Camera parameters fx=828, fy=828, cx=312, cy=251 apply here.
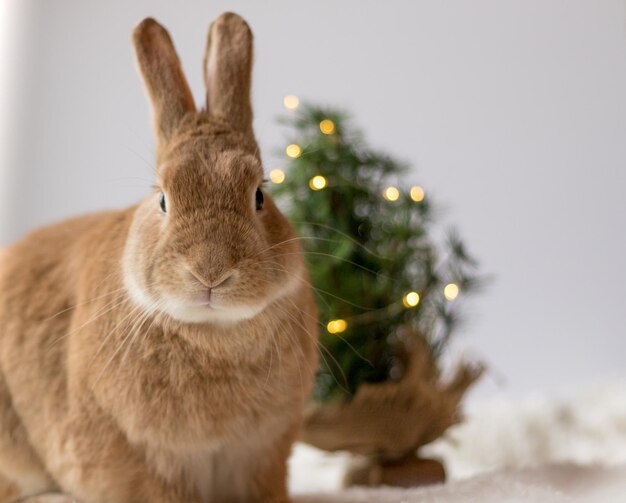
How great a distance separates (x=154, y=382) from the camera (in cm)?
124

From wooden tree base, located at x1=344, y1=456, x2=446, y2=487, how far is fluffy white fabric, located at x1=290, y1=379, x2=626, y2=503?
0.05 meters

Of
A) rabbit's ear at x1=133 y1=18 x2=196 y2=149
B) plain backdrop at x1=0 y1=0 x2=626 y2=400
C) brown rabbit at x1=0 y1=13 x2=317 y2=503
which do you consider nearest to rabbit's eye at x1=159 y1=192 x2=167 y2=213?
brown rabbit at x1=0 y1=13 x2=317 y2=503

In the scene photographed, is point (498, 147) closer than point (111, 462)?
No

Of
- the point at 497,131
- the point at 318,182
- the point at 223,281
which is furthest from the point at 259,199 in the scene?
the point at 497,131

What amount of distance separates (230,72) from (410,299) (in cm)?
63

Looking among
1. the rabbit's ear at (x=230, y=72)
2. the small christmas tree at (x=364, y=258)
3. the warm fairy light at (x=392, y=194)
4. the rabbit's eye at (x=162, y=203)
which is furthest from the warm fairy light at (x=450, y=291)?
the rabbit's eye at (x=162, y=203)

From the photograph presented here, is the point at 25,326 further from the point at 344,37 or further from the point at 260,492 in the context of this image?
the point at 344,37

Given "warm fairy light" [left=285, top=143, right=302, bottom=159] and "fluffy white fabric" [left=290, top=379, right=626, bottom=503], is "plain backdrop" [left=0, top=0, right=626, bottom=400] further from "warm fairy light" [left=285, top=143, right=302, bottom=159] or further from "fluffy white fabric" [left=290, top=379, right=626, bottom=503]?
"warm fairy light" [left=285, top=143, right=302, bottom=159]

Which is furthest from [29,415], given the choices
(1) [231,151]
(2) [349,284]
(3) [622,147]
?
(3) [622,147]

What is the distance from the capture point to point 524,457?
2123 mm

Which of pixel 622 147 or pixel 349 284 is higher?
pixel 622 147

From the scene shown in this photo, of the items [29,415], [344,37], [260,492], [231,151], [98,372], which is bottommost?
[260,492]

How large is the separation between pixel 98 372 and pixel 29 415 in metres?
0.18

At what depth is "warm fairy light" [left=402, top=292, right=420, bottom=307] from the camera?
1728 mm
